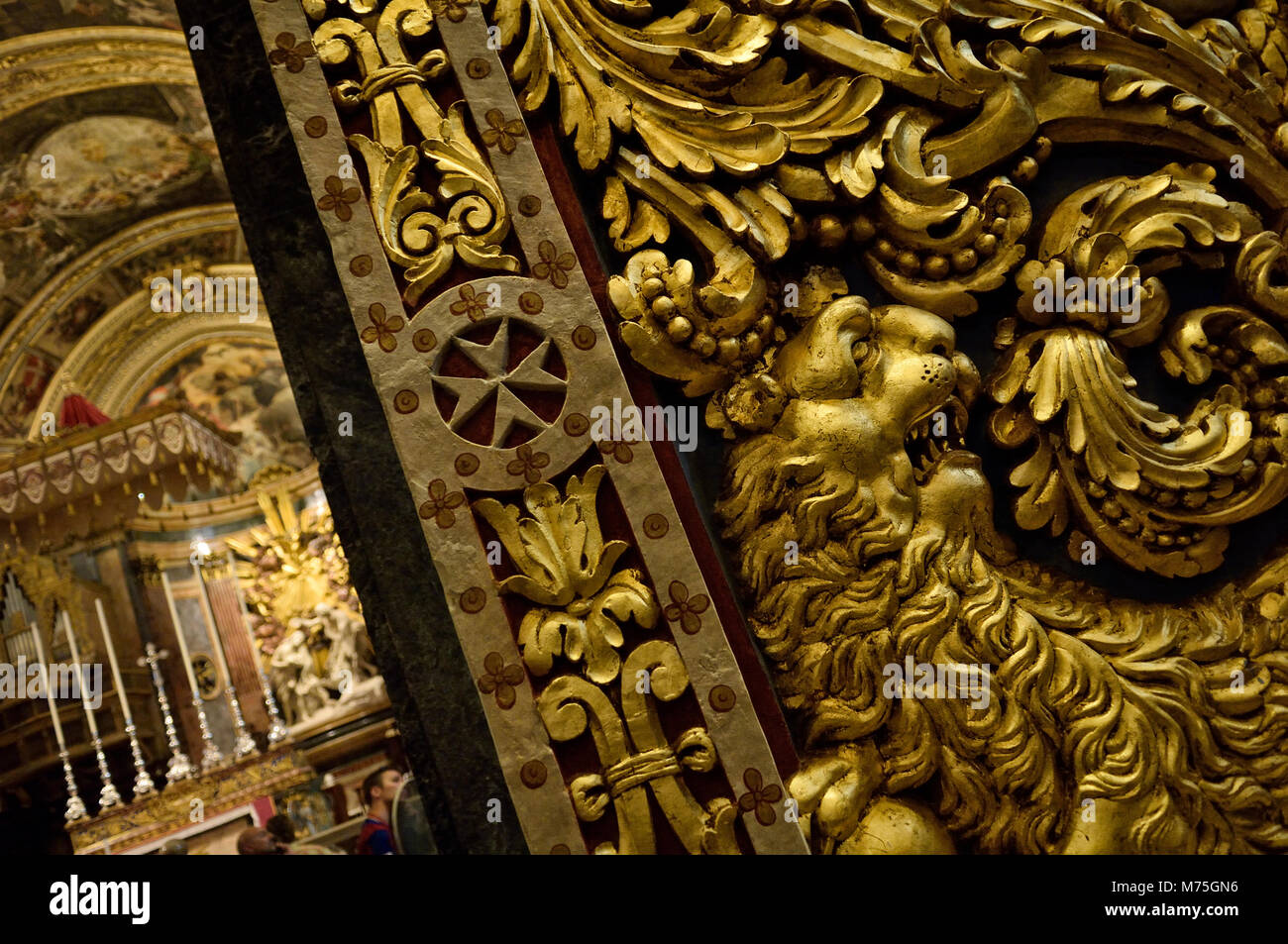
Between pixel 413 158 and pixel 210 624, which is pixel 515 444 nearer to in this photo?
pixel 413 158

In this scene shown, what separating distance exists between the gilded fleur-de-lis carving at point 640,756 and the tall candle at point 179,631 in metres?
8.19

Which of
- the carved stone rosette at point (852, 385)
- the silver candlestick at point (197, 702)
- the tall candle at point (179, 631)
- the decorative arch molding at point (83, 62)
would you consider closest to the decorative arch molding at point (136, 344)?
the tall candle at point (179, 631)

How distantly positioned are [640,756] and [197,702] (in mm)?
8234

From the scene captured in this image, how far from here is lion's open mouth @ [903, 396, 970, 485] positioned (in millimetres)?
1809

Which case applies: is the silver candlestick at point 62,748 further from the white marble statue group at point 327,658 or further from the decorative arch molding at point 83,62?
the decorative arch molding at point 83,62

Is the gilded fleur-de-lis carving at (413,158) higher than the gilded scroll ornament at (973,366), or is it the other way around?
the gilded fleur-de-lis carving at (413,158)

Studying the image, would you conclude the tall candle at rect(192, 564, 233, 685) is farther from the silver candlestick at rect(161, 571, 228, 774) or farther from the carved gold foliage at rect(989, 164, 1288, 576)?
the carved gold foliage at rect(989, 164, 1288, 576)

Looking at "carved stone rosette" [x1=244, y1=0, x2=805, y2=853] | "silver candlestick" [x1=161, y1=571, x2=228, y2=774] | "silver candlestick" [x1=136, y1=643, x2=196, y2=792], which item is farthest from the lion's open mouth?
"silver candlestick" [x1=161, y1=571, x2=228, y2=774]

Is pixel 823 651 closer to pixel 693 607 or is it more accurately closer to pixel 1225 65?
pixel 693 607

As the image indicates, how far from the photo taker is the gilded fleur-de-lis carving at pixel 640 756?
1.61 m

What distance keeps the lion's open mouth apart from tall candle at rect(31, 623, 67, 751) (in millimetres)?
7919
